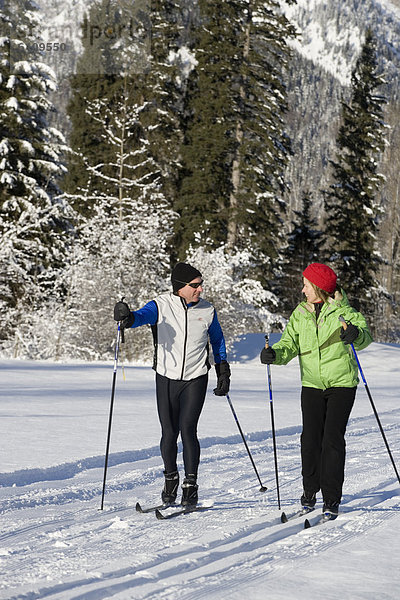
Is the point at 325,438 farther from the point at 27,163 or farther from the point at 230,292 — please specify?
the point at 27,163

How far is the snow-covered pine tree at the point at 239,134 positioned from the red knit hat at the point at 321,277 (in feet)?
63.6

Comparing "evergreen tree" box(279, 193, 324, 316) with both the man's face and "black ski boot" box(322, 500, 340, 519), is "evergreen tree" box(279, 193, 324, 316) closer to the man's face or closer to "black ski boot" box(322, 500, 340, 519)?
the man's face

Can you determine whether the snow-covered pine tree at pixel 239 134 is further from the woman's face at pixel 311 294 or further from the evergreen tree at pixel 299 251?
the woman's face at pixel 311 294

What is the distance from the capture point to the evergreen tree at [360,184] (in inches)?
1302

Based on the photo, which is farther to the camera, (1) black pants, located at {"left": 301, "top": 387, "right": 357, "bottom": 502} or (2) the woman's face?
(2) the woman's face

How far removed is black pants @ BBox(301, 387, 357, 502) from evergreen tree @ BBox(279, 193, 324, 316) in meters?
30.4

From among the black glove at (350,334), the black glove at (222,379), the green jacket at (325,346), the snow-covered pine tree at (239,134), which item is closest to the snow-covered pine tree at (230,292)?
the snow-covered pine tree at (239,134)

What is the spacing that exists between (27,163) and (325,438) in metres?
19.0

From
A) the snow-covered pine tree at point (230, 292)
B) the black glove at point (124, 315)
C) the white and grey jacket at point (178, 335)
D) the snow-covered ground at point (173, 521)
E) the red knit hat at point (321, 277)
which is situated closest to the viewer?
the snow-covered ground at point (173, 521)

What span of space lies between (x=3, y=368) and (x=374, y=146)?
23.6 m

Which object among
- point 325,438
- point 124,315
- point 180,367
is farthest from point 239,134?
point 325,438

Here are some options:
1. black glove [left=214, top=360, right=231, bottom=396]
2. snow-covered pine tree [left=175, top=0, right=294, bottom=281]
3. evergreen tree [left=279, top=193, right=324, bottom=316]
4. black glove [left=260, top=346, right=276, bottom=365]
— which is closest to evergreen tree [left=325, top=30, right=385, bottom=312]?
evergreen tree [left=279, top=193, right=324, bottom=316]

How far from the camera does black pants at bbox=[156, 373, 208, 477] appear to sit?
5.49 m

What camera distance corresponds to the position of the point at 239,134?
2609 centimetres
